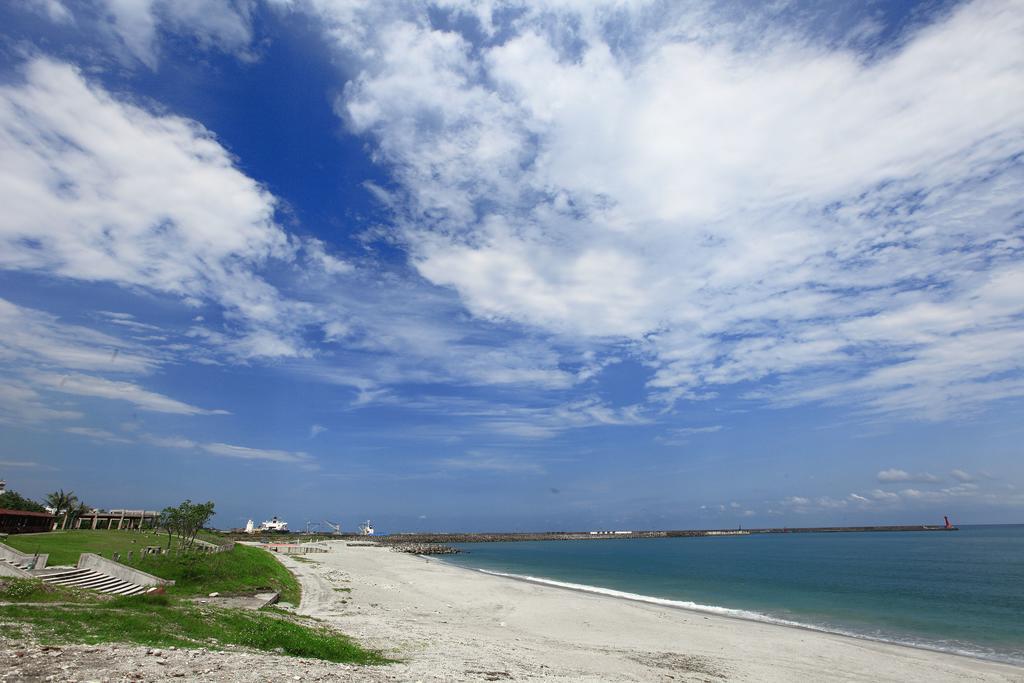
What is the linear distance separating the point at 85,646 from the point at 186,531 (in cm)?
3600

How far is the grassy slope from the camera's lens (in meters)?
16.9

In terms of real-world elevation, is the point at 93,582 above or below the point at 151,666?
above

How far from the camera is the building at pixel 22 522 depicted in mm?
53469

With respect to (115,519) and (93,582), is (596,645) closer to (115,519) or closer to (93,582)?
(93,582)

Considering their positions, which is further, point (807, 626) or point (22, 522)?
point (22, 522)

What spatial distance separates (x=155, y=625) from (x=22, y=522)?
60603 mm

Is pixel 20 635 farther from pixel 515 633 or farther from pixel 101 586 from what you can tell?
pixel 515 633

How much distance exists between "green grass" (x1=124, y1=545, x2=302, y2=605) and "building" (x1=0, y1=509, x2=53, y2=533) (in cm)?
2767

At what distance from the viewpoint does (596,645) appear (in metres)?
29.0

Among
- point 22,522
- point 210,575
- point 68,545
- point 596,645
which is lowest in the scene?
point 596,645

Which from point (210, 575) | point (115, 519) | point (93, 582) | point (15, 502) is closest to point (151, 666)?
point (93, 582)

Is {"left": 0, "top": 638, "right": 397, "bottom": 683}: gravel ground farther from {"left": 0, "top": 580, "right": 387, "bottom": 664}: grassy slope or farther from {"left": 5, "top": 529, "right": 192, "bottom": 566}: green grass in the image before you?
{"left": 5, "top": 529, "right": 192, "bottom": 566}: green grass

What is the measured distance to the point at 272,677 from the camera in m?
13.9

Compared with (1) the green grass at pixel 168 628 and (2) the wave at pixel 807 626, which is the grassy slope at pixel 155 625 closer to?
(1) the green grass at pixel 168 628
